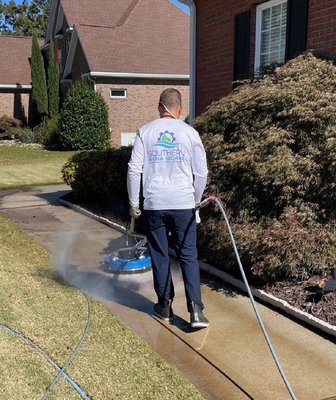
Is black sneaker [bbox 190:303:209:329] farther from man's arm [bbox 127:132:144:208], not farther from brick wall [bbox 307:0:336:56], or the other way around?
brick wall [bbox 307:0:336:56]

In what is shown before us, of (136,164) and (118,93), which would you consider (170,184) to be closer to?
(136,164)

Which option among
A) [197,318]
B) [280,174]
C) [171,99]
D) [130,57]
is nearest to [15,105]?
[130,57]

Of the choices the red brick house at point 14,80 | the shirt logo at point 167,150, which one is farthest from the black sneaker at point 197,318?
the red brick house at point 14,80

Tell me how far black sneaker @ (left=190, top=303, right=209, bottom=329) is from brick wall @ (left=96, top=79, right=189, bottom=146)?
19450 millimetres

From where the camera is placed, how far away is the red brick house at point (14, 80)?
30.1 meters

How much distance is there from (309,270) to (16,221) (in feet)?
18.2

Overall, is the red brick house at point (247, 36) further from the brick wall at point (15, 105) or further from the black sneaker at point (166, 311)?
the brick wall at point (15, 105)

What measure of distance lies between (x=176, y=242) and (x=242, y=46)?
5382 mm

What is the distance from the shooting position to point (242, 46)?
845 centimetres

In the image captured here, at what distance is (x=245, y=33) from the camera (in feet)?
27.5

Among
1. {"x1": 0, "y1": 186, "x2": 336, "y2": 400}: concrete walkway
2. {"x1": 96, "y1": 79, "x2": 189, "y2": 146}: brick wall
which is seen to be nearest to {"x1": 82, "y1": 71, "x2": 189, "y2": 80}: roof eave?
{"x1": 96, "y1": 79, "x2": 189, "y2": 146}: brick wall

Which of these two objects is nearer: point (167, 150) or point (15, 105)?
point (167, 150)

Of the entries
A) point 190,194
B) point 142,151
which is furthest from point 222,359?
point 142,151

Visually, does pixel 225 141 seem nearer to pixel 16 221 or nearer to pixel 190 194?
pixel 190 194
